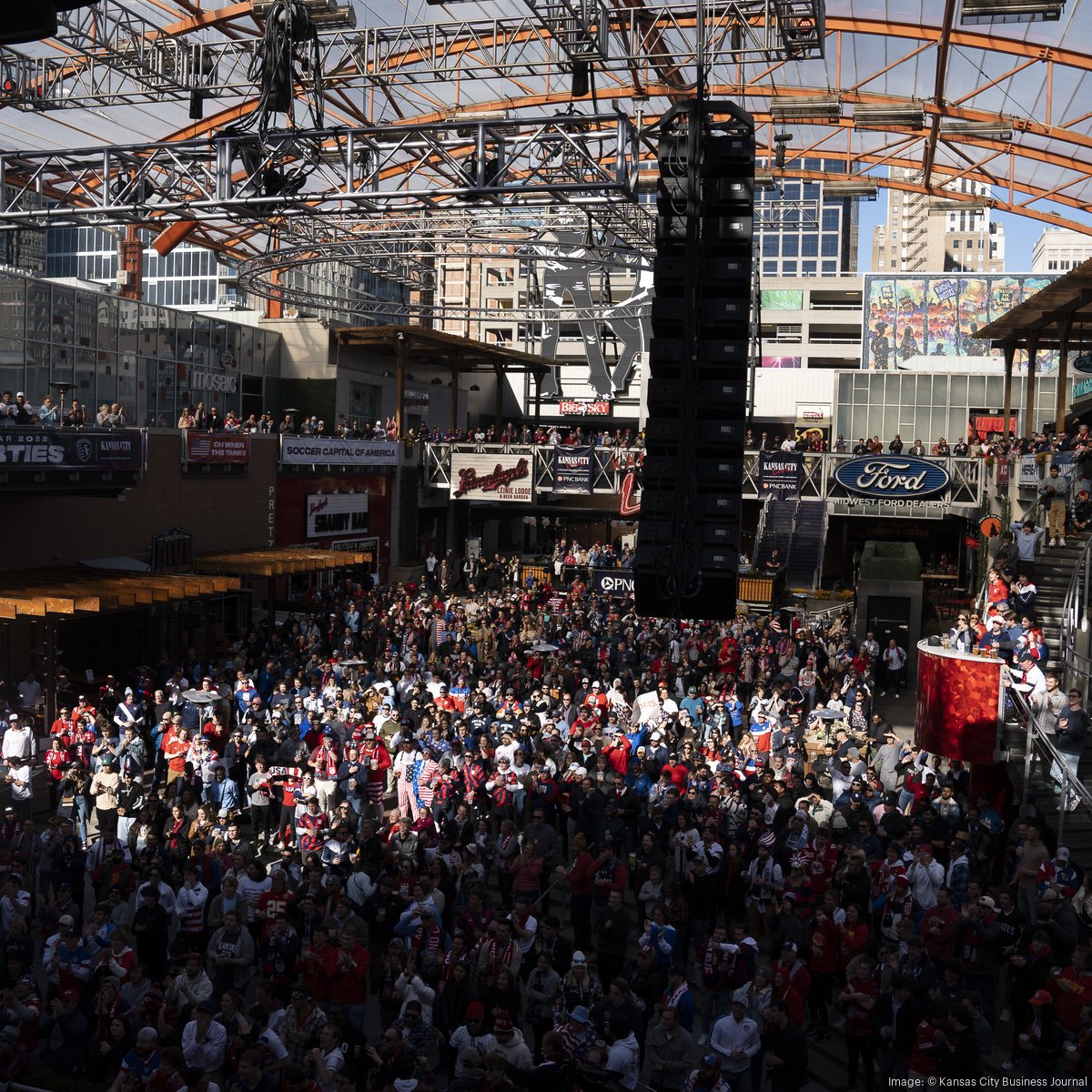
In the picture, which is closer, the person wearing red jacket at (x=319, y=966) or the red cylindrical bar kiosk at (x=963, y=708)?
the person wearing red jacket at (x=319, y=966)

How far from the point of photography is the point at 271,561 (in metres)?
24.6

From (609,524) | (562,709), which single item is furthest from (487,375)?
(562,709)

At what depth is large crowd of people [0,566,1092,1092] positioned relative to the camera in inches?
286

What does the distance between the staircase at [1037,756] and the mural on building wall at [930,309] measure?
154ft

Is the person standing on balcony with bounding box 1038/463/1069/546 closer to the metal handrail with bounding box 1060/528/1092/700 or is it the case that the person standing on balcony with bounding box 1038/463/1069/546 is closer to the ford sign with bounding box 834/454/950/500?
the metal handrail with bounding box 1060/528/1092/700

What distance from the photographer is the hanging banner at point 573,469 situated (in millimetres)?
33438

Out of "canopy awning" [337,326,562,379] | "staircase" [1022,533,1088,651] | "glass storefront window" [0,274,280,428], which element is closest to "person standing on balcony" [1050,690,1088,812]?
"staircase" [1022,533,1088,651]

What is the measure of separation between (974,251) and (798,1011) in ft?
660

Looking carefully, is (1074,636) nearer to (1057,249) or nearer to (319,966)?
(319,966)

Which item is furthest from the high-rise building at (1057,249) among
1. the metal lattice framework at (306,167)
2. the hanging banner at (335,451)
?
the metal lattice framework at (306,167)

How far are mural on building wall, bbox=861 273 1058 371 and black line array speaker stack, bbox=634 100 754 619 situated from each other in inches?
2333

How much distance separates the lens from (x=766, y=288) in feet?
252

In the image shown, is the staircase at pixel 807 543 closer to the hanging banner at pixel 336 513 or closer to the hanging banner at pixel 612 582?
the hanging banner at pixel 612 582

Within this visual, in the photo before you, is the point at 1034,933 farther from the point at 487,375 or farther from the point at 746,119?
the point at 487,375
